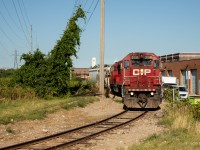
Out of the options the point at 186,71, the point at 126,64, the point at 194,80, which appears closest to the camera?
the point at 126,64

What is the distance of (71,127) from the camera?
577 inches

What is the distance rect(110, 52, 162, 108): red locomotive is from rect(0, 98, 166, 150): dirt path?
5.84 feet

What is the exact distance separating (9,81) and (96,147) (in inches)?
811

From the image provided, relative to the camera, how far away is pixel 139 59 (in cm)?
2214

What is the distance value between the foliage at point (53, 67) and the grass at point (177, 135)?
1392cm

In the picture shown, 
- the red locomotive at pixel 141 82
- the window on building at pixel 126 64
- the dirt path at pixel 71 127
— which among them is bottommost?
the dirt path at pixel 71 127

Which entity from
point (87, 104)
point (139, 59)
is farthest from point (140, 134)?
point (87, 104)

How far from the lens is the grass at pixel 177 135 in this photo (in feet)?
30.8

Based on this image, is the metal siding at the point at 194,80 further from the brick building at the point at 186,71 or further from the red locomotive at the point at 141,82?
the red locomotive at the point at 141,82

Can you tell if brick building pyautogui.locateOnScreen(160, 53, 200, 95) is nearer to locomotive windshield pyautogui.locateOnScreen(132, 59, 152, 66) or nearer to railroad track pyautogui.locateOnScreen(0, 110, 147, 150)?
locomotive windshield pyautogui.locateOnScreen(132, 59, 152, 66)

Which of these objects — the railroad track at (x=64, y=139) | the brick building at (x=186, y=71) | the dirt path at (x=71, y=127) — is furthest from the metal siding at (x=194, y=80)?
the railroad track at (x=64, y=139)

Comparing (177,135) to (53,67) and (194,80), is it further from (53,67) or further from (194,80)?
(194,80)

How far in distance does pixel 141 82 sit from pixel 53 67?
427 inches

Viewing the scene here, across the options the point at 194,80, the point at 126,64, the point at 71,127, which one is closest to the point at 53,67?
the point at 126,64
